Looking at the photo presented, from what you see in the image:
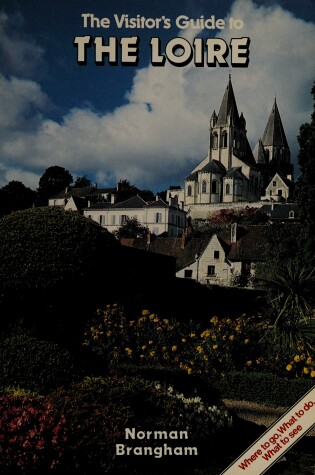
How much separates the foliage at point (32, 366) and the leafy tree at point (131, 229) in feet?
166

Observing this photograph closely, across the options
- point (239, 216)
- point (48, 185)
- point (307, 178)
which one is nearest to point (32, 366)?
point (307, 178)

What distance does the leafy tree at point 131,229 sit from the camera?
5946 cm

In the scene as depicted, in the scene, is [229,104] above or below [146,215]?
above

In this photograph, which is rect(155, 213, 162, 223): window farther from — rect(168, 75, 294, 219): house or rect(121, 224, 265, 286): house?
rect(121, 224, 265, 286): house

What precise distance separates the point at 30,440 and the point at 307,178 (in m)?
16.7

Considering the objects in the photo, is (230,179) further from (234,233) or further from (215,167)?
(234,233)

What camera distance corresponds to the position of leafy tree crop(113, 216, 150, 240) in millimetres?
59456

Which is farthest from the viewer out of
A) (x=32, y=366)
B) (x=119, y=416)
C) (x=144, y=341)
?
(x=144, y=341)

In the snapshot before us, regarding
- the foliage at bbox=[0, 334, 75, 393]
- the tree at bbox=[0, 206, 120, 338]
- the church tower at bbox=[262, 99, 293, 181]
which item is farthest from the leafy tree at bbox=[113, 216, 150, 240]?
the foliage at bbox=[0, 334, 75, 393]

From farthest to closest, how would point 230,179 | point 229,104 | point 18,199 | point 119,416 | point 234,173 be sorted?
point 230,179
point 234,173
point 229,104
point 18,199
point 119,416

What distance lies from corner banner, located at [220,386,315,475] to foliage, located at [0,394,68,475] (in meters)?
1.77

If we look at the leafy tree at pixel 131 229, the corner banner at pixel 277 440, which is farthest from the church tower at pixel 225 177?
the corner banner at pixel 277 440

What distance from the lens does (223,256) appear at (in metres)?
42.1

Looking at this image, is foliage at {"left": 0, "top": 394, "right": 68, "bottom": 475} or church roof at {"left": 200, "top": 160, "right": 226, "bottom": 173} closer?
foliage at {"left": 0, "top": 394, "right": 68, "bottom": 475}
